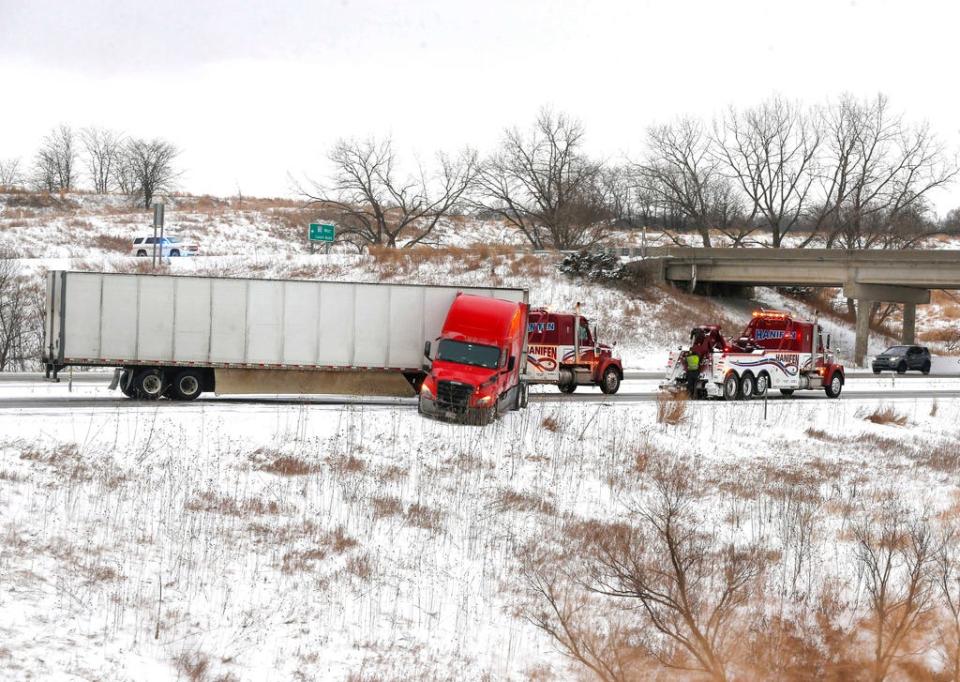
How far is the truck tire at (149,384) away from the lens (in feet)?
81.3

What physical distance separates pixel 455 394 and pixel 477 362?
120cm

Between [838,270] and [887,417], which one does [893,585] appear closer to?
[887,417]

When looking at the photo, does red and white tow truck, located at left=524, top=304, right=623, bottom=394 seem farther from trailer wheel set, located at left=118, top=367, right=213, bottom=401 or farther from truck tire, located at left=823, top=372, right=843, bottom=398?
trailer wheel set, located at left=118, top=367, right=213, bottom=401

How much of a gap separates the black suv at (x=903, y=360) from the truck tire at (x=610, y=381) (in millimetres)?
24739

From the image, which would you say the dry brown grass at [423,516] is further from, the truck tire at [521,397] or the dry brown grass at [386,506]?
the truck tire at [521,397]

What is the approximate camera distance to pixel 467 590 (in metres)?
14.4

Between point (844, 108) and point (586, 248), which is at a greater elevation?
point (844, 108)

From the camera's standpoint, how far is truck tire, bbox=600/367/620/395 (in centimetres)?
3109

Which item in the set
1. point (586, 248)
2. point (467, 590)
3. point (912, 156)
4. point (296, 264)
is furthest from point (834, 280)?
point (467, 590)

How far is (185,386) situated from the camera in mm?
25016

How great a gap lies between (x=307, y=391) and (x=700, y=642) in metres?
15.3

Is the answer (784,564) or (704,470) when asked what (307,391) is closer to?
(704,470)

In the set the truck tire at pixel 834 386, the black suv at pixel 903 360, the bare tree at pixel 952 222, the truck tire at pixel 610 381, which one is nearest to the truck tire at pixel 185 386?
the truck tire at pixel 610 381

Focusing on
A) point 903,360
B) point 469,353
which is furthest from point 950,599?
point 903,360
